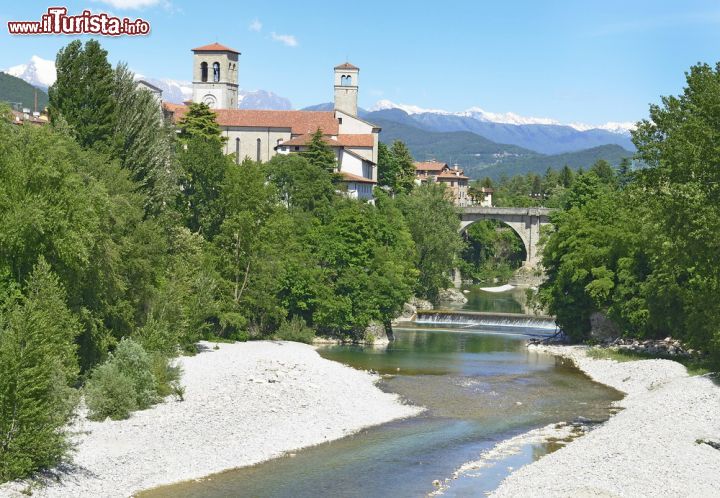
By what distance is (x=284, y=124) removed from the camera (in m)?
117

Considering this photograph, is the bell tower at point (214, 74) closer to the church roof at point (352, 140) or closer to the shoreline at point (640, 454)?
the church roof at point (352, 140)

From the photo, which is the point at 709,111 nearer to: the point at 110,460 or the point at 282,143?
the point at 110,460

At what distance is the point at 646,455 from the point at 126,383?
1791cm

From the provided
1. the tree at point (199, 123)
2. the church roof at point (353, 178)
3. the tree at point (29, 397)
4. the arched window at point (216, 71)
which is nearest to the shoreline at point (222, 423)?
the tree at point (29, 397)

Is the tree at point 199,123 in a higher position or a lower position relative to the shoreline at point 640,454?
higher

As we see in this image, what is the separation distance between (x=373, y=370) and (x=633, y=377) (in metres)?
13.7

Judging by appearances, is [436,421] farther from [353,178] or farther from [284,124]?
[284,124]

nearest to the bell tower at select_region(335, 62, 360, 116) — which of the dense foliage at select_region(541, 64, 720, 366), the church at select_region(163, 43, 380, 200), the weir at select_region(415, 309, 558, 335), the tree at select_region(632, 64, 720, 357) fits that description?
the church at select_region(163, 43, 380, 200)

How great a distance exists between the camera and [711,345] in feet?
149

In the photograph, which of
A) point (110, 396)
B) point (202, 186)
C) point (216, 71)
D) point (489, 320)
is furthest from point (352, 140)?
point (110, 396)

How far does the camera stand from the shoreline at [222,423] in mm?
28156

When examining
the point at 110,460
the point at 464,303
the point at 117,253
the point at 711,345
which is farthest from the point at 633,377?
→ the point at 464,303

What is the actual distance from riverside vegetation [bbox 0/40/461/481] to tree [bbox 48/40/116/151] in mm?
77

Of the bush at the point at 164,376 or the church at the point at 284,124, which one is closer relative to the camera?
the bush at the point at 164,376
